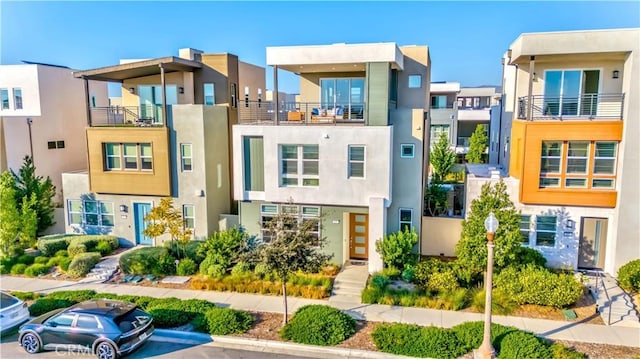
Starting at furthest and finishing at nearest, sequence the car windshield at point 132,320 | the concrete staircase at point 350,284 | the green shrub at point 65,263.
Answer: the green shrub at point 65,263 → the concrete staircase at point 350,284 → the car windshield at point 132,320

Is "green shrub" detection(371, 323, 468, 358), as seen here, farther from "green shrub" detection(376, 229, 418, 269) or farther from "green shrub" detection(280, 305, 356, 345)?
"green shrub" detection(376, 229, 418, 269)

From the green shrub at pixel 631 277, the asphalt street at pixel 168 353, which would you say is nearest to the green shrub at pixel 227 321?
the asphalt street at pixel 168 353

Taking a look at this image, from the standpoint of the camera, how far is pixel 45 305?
15.0m

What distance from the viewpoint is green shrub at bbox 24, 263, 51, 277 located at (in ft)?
62.0

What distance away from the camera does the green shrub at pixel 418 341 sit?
39.7 ft

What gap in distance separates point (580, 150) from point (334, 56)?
33.1 ft

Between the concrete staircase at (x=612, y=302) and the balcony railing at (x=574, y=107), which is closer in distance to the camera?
the concrete staircase at (x=612, y=302)

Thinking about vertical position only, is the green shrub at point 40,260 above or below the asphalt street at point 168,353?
above

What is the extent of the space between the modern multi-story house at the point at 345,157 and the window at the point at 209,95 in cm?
540

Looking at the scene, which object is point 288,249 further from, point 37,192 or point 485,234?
point 37,192

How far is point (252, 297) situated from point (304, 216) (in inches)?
166

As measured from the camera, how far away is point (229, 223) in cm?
2156

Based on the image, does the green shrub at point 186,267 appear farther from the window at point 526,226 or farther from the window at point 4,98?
the window at point 4,98

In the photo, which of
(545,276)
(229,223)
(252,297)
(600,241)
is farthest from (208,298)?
(600,241)
